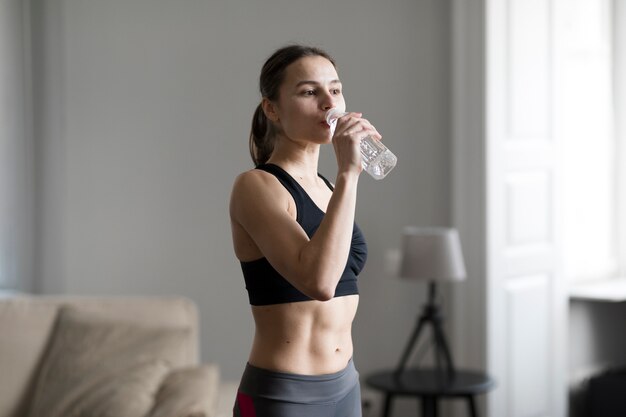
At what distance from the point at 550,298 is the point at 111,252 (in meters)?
1.87

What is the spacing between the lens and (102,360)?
3.14 metres

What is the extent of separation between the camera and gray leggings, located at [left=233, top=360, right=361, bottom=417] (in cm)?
148

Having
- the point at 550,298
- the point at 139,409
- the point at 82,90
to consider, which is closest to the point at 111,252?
the point at 82,90

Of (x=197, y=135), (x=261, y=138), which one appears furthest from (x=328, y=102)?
(x=197, y=135)

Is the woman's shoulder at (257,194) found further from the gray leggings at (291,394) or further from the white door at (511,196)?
the white door at (511,196)

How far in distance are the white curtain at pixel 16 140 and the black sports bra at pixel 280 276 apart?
9.64 feet

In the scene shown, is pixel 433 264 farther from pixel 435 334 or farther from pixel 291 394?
pixel 291 394

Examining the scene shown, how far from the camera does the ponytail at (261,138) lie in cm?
163

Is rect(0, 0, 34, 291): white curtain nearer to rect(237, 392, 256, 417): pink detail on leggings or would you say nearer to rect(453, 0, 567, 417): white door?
rect(453, 0, 567, 417): white door

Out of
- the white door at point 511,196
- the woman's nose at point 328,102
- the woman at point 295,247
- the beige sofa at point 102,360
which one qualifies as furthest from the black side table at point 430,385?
the woman's nose at point 328,102

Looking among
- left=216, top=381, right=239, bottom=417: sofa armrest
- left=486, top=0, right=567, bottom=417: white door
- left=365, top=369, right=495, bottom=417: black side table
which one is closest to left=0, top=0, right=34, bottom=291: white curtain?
left=216, top=381, right=239, bottom=417: sofa armrest

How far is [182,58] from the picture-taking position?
4.13m

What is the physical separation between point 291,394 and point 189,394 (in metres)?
1.41

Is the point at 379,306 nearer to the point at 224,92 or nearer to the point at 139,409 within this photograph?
the point at 224,92
